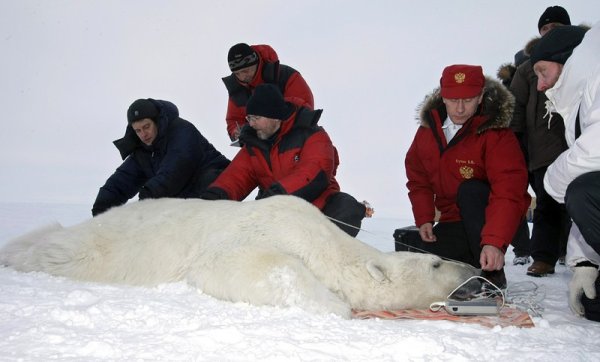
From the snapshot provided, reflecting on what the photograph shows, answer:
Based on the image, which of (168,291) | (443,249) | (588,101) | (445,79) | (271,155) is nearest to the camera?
(588,101)

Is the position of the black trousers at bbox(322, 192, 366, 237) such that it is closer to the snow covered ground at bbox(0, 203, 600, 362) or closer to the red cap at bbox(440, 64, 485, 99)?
the red cap at bbox(440, 64, 485, 99)

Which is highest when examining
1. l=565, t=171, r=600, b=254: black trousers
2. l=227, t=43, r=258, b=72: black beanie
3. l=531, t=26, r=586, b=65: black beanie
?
l=227, t=43, r=258, b=72: black beanie

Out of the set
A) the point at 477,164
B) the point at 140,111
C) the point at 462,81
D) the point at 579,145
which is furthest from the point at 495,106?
the point at 140,111

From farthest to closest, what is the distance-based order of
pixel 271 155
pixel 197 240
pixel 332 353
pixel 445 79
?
pixel 271 155 < pixel 445 79 < pixel 197 240 < pixel 332 353

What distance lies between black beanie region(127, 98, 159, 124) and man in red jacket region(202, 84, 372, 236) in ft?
3.54

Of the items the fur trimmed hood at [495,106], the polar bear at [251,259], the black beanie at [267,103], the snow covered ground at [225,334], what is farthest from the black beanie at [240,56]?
the snow covered ground at [225,334]

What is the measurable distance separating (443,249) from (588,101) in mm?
2207

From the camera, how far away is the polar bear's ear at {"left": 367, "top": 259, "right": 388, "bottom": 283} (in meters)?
3.77

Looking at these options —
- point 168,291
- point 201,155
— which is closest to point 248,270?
point 168,291

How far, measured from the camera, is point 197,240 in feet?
13.4

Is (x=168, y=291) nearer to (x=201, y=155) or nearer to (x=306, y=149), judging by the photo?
(x=306, y=149)

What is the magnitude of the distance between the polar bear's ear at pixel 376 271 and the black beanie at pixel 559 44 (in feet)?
5.52

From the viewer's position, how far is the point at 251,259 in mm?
3549

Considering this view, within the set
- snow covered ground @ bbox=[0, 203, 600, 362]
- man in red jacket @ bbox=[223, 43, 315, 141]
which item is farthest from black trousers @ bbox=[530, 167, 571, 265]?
man in red jacket @ bbox=[223, 43, 315, 141]
